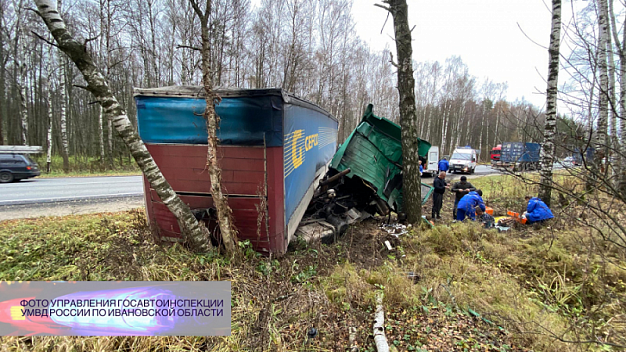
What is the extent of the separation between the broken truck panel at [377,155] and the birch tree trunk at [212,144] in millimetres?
3482

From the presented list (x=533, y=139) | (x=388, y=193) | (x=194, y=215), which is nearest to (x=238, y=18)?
(x=388, y=193)

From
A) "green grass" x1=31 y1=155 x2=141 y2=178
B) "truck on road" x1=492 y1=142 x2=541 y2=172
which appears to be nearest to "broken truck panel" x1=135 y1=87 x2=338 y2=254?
"truck on road" x1=492 y1=142 x2=541 y2=172

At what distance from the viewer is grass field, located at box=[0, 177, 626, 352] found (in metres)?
2.48

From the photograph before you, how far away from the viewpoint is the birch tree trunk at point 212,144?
323 centimetres

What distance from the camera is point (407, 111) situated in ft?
20.3

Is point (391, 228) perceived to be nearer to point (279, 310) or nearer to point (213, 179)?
point (279, 310)

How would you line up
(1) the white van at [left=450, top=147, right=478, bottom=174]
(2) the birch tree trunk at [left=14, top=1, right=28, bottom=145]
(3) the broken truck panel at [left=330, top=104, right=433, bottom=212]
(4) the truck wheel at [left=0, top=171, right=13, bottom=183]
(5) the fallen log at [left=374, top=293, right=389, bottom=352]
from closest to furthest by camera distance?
(5) the fallen log at [left=374, top=293, right=389, bottom=352] < (3) the broken truck panel at [left=330, top=104, right=433, bottom=212] < (4) the truck wheel at [left=0, top=171, right=13, bottom=183] < (2) the birch tree trunk at [left=14, top=1, right=28, bottom=145] < (1) the white van at [left=450, top=147, right=478, bottom=174]

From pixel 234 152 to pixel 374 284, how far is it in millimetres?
2605

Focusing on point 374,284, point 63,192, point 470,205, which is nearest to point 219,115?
point 374,284

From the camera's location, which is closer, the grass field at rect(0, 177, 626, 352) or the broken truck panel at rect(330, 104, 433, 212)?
the grass field at rect(0, 177, 626, 352)

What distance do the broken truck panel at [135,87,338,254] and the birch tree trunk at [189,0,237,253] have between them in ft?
0.81

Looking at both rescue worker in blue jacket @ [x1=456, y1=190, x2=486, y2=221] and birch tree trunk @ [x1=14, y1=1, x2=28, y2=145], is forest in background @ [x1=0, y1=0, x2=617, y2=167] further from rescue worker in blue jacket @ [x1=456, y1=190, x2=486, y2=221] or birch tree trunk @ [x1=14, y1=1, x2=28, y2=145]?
rescue worker in blue jacket @ [x1=456, y1=190, x2=486, y2=221]

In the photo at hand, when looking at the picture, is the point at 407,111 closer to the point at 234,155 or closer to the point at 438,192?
the point at 438,192

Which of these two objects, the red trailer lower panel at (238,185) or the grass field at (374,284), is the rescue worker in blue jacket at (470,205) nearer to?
the grass field at (374,284)
